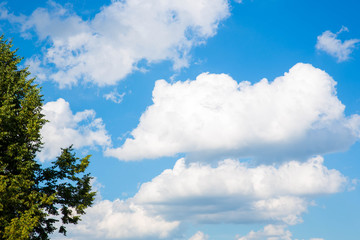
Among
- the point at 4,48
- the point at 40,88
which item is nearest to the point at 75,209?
the point at 40,88

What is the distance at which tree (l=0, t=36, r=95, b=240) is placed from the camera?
23531 millimetres

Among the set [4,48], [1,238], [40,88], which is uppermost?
[4,48]

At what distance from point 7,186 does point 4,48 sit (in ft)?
40.2

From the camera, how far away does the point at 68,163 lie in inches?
1056

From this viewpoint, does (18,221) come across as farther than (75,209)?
No

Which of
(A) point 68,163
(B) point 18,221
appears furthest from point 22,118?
(B) point 18,221

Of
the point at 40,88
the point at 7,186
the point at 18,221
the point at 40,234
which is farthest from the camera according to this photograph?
the point at 40,88

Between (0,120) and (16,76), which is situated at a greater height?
(16,76)

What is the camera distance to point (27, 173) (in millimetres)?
25172

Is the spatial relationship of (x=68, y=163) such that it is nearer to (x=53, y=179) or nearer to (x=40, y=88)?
(x=53, y=179)

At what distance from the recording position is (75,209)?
1083 inches

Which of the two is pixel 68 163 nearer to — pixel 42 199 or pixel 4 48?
pixel 42 199

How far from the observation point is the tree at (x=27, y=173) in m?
23.5

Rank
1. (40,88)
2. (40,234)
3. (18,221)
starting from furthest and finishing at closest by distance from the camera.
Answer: (40,88)
(40,234)
(18,221)
